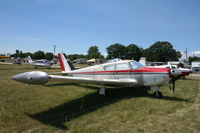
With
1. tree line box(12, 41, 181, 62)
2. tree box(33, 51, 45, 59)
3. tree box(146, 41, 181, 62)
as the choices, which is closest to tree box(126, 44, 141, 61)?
tree line box(12, 41, 181, 62)

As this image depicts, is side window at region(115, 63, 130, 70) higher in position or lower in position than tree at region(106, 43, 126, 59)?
lower

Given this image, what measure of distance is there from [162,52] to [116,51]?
33800mm

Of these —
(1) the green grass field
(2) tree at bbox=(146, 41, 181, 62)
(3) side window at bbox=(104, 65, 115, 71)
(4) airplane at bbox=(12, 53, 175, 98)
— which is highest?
(2) tree at bbox=(146, 41, 181, 62)

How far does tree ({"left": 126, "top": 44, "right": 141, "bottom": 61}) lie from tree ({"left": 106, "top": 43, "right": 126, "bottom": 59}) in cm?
369

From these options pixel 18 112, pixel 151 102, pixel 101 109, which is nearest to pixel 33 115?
pixel 18 112

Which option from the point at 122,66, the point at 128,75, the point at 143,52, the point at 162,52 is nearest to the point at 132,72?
the point at 128,75

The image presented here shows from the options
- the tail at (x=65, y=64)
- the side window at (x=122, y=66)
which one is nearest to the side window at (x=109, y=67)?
the side window at (x=122, y=66)

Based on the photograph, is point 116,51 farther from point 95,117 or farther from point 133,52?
point 95,117

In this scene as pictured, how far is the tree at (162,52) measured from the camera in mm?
77000

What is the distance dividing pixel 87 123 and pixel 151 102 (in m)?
3.66

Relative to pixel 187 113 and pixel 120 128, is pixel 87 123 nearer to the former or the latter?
pixel 120 128

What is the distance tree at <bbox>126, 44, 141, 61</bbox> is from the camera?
3765 inches

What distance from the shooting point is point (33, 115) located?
198 inches

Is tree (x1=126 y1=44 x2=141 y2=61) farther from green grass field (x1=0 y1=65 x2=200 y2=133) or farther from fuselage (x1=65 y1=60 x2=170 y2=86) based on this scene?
green grass field (x1=0 y1=65 x2=200 y2=133)
